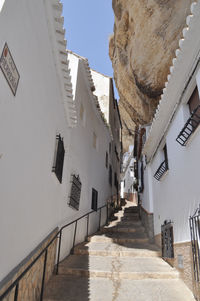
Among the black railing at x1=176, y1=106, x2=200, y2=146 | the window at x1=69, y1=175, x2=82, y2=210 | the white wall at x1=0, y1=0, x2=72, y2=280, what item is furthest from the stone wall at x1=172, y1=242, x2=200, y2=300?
the window at x1=69, y1=175, x2=82, y2=210

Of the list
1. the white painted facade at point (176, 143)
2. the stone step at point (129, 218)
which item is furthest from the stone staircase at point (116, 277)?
the stone step at point (129, 218)

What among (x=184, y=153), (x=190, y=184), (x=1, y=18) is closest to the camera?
(x=1, y=18)

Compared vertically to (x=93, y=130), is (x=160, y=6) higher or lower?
higher

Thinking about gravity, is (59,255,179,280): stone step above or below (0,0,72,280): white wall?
below

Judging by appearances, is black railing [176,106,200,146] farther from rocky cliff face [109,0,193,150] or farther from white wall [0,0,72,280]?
rocky cliff face [109,0,193,150]

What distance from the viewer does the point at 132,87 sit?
12.5 m

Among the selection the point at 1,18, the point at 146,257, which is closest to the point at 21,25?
the point at 1,18

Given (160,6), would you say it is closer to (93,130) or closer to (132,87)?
(132,87)

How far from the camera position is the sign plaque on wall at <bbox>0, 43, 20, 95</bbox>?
2631 mm

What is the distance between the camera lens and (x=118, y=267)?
5.20 metres

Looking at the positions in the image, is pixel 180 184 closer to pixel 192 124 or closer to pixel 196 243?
pixel 192 124

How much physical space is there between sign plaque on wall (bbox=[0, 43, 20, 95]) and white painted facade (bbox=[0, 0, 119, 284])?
0.08m

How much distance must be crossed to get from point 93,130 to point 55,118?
16.7ft

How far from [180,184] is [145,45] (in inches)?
272
